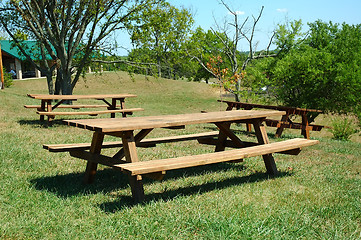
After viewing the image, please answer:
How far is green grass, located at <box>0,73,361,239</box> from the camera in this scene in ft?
10.5

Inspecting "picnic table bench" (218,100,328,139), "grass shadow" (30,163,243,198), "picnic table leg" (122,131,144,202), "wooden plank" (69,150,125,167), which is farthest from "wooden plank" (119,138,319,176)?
"picnic table bench" (218,100,328,139)

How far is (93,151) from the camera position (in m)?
4.65

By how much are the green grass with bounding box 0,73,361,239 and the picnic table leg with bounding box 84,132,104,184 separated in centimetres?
13

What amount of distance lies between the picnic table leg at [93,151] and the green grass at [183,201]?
0.42ft

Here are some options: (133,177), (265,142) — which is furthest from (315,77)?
(133,177)

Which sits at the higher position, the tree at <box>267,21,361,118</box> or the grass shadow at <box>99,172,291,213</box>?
the tree at <box>267,21,361,118</box>

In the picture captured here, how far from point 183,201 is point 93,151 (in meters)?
1.37

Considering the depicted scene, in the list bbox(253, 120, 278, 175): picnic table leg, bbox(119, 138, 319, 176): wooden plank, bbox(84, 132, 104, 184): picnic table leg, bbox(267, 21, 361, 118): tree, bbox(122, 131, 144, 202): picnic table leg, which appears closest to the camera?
bbox(119, 138, 319, 176): wooden plank

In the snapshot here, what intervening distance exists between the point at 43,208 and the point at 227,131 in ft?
9.67

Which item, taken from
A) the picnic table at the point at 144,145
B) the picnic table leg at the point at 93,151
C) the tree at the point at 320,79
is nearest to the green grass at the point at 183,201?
the picnic table leg at the point at 93,151

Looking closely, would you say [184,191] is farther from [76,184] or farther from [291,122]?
[291,122]

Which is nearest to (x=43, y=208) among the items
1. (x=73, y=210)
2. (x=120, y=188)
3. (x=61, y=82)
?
(x=73, y=210)

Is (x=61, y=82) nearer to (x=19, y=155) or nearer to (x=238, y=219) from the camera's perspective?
(x=19, y=155)

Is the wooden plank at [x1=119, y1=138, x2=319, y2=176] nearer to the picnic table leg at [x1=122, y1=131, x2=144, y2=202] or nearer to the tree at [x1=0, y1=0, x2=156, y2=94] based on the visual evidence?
the picnic table leg at [x1=122, y1=131, x2=144, y2=202]
